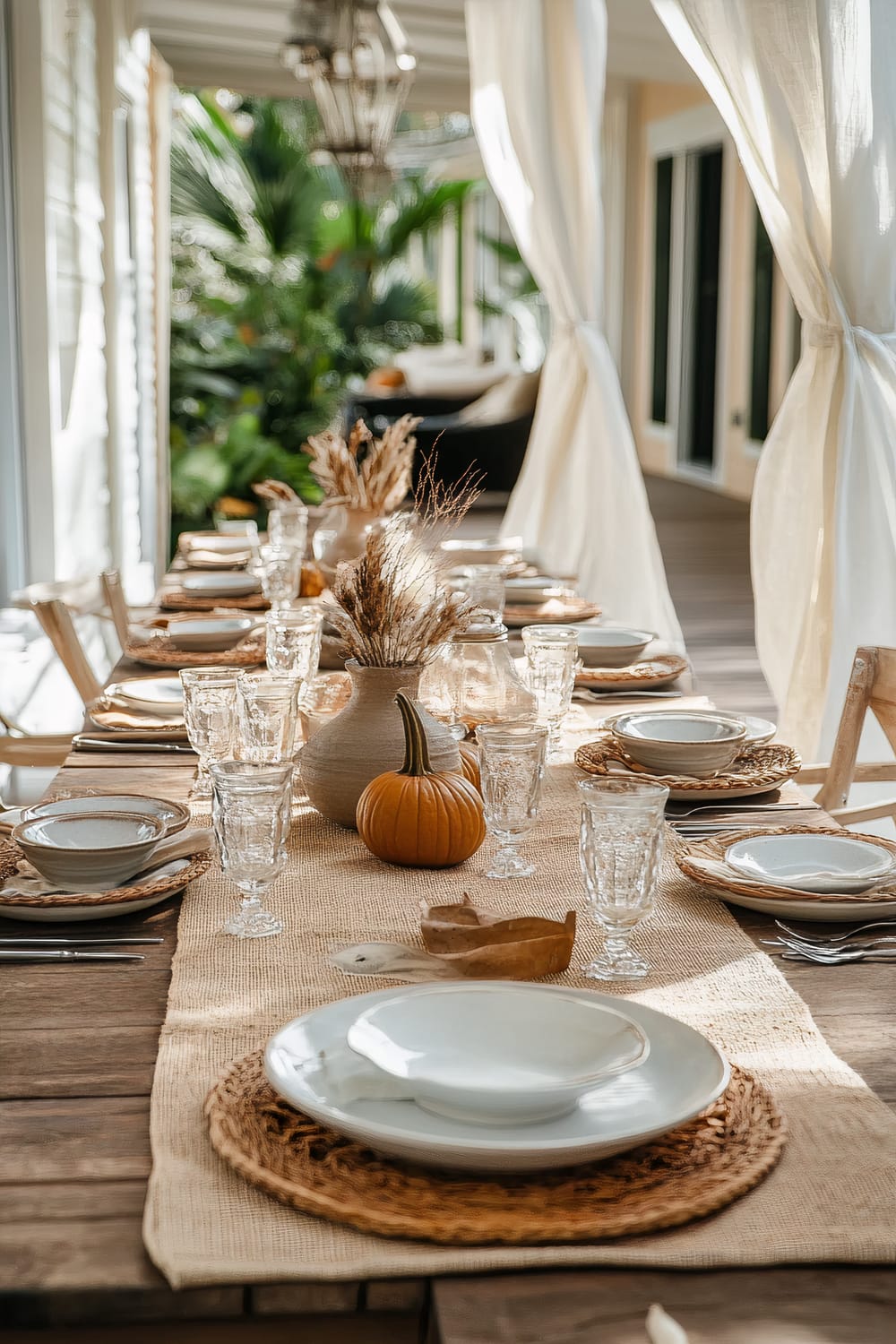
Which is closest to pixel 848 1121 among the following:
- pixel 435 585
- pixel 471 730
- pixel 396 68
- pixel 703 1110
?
pixel 703 1110

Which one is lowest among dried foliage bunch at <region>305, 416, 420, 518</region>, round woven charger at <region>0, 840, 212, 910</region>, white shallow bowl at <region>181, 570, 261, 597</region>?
round woven charger at <region>0, 840, 212, 910</region>

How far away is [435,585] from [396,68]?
3.98 metres

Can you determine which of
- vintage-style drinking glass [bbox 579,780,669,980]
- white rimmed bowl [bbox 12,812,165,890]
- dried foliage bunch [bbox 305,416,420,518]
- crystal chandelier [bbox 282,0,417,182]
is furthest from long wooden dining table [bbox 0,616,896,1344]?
crystal chandelier [bbox 282,0,417,182]

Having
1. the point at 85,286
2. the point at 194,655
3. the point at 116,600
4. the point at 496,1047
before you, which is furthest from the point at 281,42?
the point at 496,1047

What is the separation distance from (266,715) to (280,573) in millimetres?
1286

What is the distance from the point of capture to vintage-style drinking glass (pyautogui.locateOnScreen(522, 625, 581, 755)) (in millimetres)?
2002

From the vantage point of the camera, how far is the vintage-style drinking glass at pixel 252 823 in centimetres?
131

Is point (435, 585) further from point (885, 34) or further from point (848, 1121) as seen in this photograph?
point (885, 34)

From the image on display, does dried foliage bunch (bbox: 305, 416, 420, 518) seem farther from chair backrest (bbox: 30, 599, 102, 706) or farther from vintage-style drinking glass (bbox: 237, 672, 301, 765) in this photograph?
vintage-style drinking glass (bbox: 237, 672, 301, 765)

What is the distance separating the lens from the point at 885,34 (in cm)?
283

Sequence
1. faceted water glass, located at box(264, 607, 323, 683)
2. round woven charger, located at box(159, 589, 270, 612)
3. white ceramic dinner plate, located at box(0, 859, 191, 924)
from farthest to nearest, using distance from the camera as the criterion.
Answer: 1. round woven charger, located at box(159, 589, 270, 612)
2. faceted water glass, located at box(264, 607, 323, 683)
3. white ceramic dinner plate, located at box(0, 859, 191, 924)

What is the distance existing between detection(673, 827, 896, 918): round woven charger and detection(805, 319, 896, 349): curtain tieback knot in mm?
1586

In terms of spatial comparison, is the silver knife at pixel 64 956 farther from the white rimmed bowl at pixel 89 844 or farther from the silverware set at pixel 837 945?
the silverware set at pixel 837 945

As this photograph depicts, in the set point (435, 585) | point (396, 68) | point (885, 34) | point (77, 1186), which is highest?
point (396, 68)
